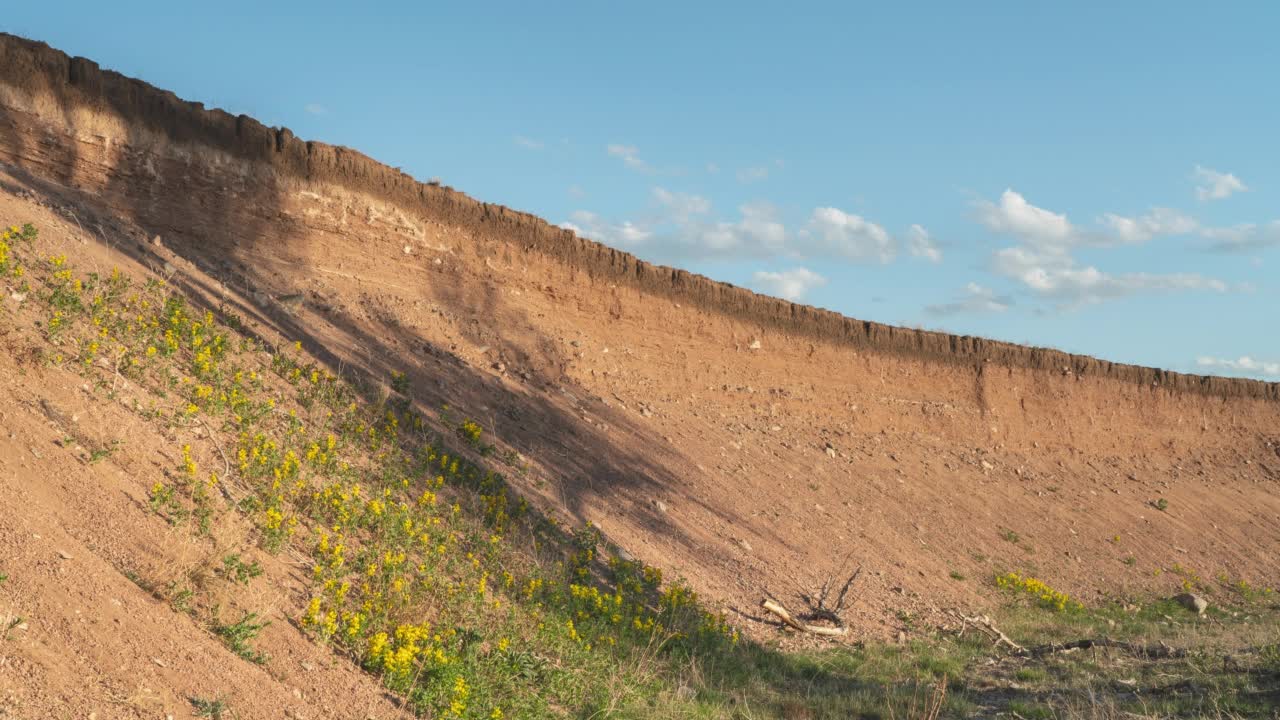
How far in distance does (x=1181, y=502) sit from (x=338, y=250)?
18009 millimetres

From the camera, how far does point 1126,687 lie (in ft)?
24.1

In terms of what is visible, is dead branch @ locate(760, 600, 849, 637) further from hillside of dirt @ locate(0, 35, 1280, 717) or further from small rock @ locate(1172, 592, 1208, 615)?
small rock @ locate(1172, 592, 1208, 615)

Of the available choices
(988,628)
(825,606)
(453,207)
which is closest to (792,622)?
(825,606)

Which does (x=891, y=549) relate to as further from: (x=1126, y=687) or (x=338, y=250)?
(x=338, y=250)

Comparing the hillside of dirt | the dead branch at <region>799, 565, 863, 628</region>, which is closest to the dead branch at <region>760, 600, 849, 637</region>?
the hillside of dirt

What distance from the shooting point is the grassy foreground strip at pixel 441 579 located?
5.28 m

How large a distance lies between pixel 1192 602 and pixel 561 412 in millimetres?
10292

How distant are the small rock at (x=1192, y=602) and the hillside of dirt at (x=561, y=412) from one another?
705 millimetres

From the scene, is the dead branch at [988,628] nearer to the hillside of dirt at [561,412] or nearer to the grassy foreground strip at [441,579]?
the grassy foreground strip at [441,579]

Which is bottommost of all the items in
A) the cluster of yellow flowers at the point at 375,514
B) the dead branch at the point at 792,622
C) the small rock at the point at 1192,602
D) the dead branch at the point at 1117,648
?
the dead branch at the point at 792,622

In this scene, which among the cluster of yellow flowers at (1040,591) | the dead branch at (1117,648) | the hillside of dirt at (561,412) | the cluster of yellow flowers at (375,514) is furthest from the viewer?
the cluster of yellow flowers at (1040,591)

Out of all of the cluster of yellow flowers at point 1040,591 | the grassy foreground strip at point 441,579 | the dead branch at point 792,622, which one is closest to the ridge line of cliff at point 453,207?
the grassy foreground strip at point 441,579

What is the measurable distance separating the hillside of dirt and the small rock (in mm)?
705

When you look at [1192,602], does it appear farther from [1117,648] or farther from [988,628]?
[1117,648]
